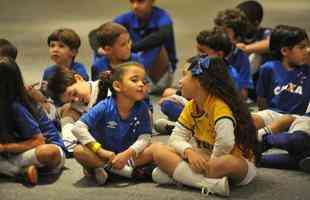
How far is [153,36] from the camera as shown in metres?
4.54

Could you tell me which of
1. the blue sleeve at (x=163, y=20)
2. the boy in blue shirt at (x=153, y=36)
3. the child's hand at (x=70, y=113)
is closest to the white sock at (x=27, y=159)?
A: the child's hand at (x=70, y=113)

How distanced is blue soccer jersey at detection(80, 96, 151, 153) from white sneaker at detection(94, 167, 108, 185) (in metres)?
0.12

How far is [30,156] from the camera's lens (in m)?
3.04

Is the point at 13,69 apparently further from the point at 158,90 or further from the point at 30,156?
the point at 158,90

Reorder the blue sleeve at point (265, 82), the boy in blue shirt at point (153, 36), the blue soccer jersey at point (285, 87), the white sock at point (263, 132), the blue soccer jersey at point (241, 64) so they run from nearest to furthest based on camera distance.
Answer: the white sock at point (263, 132)
the blue soccer jersey at point (285, 87)
the blue sleeve at point (265, 82)
the blue soccer jersey at point (241, 64)
the boy in blue shirt at point (153, 36)

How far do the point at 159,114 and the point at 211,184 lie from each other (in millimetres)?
1299

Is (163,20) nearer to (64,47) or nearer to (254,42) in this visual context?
(254,42)

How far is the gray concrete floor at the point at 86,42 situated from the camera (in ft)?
9.54

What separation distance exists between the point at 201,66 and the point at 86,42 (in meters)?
3.12

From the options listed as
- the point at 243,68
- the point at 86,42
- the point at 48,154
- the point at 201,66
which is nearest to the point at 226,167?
the point at 201,66

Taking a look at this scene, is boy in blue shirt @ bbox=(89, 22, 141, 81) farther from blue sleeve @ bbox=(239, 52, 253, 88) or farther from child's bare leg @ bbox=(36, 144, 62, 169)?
child's bare leg @ bbox=(36, 144, 62, 169)

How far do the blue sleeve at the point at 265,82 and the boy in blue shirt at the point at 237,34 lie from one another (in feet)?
1.07

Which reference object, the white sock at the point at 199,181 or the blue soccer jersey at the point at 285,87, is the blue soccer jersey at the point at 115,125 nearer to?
the white sock at the point at 199,181

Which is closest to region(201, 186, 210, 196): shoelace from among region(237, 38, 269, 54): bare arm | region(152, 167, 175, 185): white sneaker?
region(152, 167, 175, 185): white sneaker
